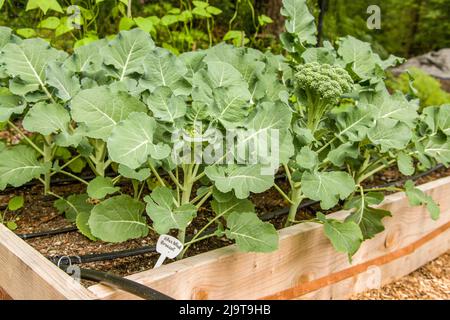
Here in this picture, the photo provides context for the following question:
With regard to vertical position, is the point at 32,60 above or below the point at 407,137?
above

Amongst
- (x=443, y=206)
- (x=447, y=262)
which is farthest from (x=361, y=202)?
(x=447, y=262)

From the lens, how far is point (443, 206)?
7.30ft

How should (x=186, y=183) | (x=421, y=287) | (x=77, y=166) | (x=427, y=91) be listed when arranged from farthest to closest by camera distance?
1. (x=427, y=91)
2. (x=421, y=287)
3. (x=77, y=166)
4. (x=186, y=183)

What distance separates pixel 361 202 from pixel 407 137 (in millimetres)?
274

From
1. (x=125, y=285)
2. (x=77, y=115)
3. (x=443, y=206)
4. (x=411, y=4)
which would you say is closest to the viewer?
(x=125, y=285)

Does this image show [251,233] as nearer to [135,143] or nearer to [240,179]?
[240,179]

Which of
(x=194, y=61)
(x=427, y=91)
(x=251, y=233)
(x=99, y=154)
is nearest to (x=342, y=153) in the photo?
(x=251, y=233)

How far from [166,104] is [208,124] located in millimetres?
130

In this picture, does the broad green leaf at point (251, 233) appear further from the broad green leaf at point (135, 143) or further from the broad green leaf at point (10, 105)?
the broad green leaf at point (10, 105)

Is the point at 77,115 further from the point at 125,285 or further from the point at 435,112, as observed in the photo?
the point at 435,112

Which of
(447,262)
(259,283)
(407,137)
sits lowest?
(447,262)

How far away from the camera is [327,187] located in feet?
4.62

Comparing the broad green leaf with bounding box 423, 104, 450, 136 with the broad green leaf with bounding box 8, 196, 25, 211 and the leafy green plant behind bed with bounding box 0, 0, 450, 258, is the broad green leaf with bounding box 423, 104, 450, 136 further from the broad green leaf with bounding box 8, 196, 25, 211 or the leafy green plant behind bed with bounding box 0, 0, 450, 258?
the broad green leaf with bounding box 8, 196, 25, 211

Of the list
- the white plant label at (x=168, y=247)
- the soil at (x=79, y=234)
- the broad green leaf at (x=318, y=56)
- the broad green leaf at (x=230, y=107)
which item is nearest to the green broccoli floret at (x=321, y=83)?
the broad green leaf at (x=318, y=56)
